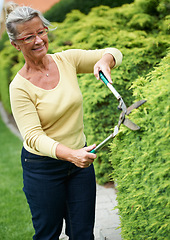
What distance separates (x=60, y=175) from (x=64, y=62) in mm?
793

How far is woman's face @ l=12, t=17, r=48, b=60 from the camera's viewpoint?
207cm

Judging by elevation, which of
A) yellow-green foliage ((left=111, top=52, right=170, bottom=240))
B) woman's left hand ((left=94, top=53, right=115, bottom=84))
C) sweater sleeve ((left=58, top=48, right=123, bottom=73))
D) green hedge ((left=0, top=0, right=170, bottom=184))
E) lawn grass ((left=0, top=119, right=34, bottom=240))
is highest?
woman's left hand ((left=94, top=53, right=115, bottom=84))

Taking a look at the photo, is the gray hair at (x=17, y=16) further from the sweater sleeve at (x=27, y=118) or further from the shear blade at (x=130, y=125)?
the shear blade at (x=130, y=125)

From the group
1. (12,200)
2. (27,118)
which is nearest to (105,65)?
(27,118)

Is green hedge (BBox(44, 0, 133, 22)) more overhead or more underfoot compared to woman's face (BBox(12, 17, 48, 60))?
more underfoot

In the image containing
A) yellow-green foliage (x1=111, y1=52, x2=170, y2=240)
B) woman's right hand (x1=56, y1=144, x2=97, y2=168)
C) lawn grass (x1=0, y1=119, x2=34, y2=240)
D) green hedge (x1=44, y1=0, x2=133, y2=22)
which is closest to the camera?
yellow-green foliage (x1=111, y1=52, x2=170, y2=240)

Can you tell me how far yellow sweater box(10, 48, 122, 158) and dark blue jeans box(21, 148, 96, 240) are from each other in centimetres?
13

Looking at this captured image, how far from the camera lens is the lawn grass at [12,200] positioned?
3.71m

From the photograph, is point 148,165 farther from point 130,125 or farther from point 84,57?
point 84,57

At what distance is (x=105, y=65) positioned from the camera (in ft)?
6.97

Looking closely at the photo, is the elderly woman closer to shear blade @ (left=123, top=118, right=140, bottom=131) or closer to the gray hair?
the gray hair

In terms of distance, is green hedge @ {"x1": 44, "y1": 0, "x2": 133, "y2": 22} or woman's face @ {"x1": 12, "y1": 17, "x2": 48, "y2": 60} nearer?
woman's face @ {"x1": 12, "y1": 17, "x2": 48, "y2": 60}

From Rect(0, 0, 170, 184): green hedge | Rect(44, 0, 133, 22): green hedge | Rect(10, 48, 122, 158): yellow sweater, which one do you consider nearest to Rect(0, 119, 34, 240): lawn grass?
Rect(0, 0, 170, 184): green hedge

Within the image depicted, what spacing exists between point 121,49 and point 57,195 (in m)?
2.49
